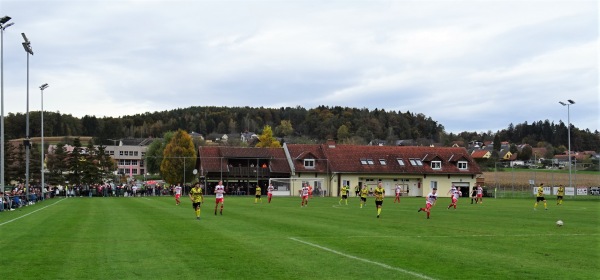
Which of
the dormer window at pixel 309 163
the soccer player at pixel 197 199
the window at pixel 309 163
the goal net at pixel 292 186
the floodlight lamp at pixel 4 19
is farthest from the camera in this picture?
the window at pixel 309 163

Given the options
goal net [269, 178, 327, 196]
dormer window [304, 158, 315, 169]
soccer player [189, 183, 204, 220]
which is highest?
dormer window [304, 158, 315, 169]

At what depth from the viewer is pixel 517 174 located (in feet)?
353

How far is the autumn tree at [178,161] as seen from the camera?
10938cm

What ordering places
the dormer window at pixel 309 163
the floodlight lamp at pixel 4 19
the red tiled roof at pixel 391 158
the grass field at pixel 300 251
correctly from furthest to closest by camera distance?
the dormer window at pixel 309 163 < the red tiled roof at pixel 391 158 < the floodlight lamp at pixel 4 19 < the grass field at pixel 300 251

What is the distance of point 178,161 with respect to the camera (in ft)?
361

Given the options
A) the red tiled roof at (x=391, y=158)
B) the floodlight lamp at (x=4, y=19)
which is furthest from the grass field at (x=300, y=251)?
the red tiled roof at (x=391, y=158)

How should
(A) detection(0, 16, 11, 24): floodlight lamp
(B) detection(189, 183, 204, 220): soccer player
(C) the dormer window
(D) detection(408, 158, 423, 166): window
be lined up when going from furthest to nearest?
(D) detection(408, 158, 423, 166): window → (C) the dormer window → (A) detection(0, 16, 11, 24): floodlight lamp → (B) detection(189, 183, 204, 220): soccer player

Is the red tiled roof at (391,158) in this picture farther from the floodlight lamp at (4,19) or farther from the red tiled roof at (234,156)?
the floodlight lamp at (4,19)

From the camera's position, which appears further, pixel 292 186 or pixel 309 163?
pixel 309 163

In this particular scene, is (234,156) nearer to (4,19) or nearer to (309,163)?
(309,163)

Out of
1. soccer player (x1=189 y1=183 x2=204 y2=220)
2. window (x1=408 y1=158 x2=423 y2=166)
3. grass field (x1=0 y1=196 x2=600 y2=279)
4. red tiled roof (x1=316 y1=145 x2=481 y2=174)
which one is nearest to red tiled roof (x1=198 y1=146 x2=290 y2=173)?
red tiled roof (x1=316 y1=145 x2=481 y2=174)

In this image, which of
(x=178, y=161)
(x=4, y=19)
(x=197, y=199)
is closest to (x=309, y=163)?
(x=178, y=161)

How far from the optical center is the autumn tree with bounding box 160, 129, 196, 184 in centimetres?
10938

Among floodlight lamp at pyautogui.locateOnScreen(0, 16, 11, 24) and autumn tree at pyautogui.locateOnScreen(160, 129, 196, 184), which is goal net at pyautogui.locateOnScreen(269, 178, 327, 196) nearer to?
autumn tree at pyautogui.locateOnScreen(160, 129, 196, 184)
